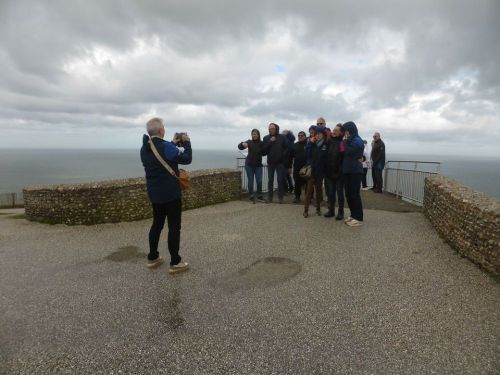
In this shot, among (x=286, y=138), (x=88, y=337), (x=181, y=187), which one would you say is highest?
(x=286, y=138)

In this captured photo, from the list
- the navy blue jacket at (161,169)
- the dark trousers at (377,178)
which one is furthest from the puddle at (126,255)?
the dark trousers at (377,178)

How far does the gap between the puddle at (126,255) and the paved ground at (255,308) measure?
4 cm

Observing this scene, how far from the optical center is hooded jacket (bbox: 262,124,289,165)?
28.5 ft

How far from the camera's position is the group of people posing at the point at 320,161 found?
656cm

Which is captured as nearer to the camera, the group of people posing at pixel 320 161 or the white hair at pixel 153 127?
the white hair at pixel 153 127

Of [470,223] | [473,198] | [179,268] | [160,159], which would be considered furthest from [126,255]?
[473,198]

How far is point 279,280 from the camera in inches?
170

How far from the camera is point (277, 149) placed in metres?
8.69

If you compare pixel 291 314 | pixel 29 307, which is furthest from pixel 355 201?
pixel 29 307

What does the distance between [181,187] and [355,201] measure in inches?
161

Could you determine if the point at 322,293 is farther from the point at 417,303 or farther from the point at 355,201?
the point at 355,201

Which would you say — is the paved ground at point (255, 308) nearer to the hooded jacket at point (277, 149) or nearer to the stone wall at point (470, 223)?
the stone wall at point (470, 223)

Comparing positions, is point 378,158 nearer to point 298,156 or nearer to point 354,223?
point 298,156

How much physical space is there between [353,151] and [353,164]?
27 cm
